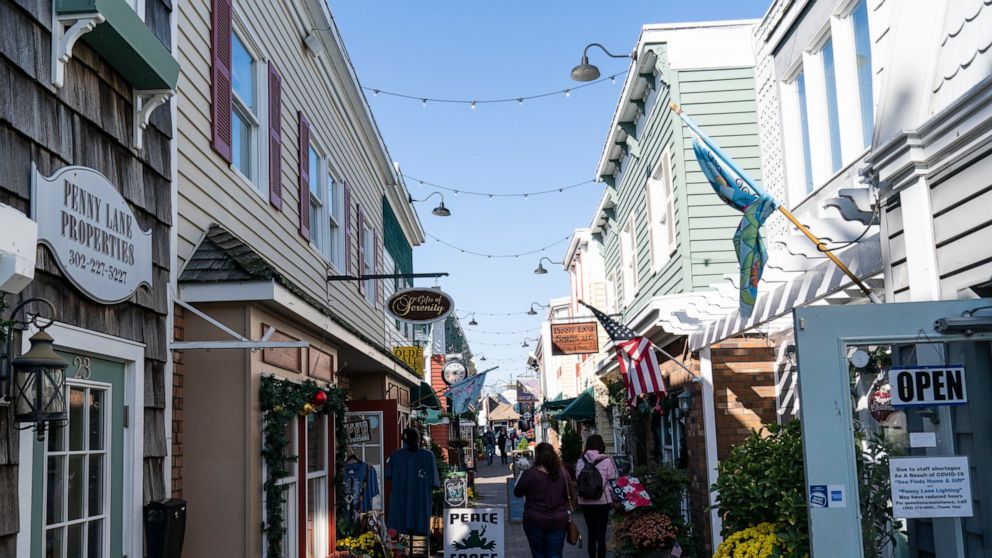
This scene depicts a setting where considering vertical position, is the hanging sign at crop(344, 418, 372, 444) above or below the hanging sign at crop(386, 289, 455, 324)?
below

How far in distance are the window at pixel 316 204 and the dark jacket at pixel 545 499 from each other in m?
3.74

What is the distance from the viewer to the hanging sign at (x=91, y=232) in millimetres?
4621

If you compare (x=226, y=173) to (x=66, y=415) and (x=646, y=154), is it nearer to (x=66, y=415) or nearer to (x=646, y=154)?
(x=66, y=415)

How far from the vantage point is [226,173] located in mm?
7648

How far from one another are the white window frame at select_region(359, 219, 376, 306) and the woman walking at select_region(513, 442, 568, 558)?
229 inches

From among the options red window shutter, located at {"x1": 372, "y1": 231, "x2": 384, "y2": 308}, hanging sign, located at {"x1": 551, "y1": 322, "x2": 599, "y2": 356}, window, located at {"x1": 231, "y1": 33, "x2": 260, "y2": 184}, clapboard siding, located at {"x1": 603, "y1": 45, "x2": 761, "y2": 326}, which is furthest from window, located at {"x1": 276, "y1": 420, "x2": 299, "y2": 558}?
hanging sign, located at {"x1": 551, "y1": 322, "x2": 599, "y2": 356}

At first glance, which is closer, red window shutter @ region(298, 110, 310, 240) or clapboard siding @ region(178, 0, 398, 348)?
clapboard siding @ region(178, 0, 398, 348)

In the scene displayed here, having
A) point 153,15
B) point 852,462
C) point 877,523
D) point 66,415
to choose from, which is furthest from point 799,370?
point 153,15

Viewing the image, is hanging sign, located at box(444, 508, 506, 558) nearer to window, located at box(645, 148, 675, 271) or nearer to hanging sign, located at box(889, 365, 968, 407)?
window, located at box(645, 148, 675, 271)

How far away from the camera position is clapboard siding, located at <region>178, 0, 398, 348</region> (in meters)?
6.93

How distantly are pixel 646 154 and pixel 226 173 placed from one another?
334 inches

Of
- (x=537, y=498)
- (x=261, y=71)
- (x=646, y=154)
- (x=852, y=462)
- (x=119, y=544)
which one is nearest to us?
(x=852, y=462)

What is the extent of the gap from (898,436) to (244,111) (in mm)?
6053

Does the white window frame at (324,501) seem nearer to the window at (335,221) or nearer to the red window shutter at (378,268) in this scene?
the window at (335,221)
